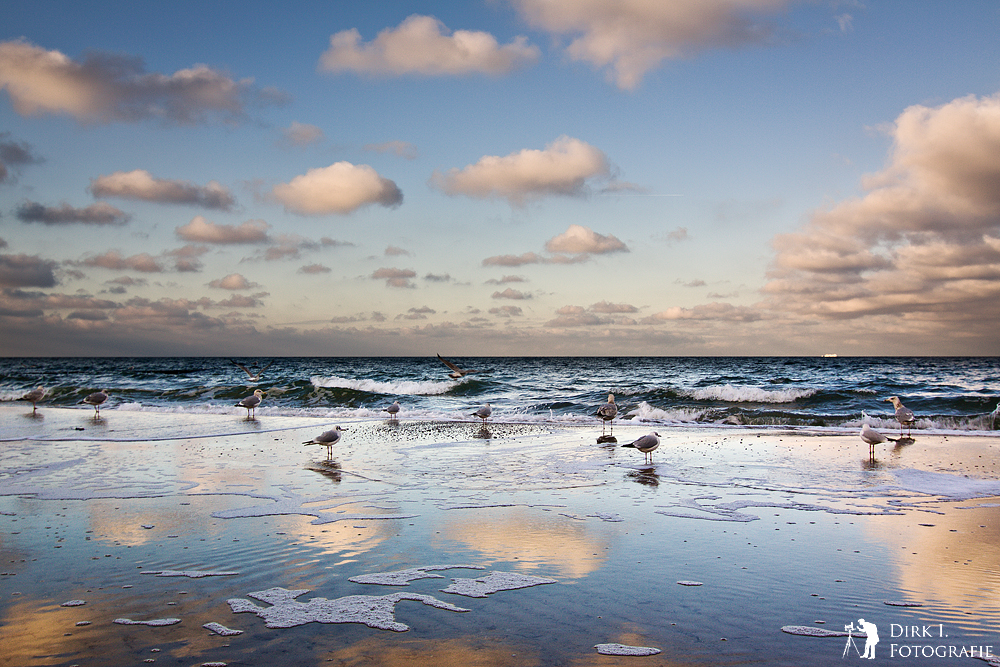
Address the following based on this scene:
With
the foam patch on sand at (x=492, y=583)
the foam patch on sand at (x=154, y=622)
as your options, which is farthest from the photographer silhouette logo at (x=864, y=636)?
the foam patch on sand at (x=154, y=622)

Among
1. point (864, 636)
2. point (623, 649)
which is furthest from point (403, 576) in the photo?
point (864, 636)

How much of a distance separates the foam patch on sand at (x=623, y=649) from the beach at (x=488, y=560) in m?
0.04

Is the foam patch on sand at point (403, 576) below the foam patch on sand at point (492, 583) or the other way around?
below

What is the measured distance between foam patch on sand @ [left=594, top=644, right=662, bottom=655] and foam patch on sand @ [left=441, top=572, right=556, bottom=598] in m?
1.17

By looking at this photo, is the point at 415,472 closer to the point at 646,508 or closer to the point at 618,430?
the point at 646,508

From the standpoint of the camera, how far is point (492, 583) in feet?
16.7

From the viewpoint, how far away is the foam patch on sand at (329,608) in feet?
14.1

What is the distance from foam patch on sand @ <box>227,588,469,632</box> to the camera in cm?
430

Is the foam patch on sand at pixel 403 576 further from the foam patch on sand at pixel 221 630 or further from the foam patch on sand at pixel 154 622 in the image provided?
the foam patch on sand at pixel 154 622

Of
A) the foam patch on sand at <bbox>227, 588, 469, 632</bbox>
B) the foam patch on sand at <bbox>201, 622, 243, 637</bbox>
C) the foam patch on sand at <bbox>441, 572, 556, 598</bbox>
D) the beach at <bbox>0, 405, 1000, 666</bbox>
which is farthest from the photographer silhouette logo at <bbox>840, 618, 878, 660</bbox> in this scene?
the foam patch on sand at <bbox>201, 622, 243, 637</bbox>

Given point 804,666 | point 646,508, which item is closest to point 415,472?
point 646,508

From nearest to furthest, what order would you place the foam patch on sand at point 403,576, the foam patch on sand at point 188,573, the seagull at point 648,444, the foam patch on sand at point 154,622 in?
the foam patch on sand at point 154,622 < the foam patch on sand at point 403,576 < the foam patch on sand at point 188,573 < the seagull at point 648,444

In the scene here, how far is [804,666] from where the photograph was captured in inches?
146

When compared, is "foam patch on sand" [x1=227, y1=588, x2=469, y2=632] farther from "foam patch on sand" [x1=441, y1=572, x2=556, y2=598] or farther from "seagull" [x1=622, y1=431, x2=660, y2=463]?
"seagull" [x1=622, y1=431, x2=660, y2=463]
